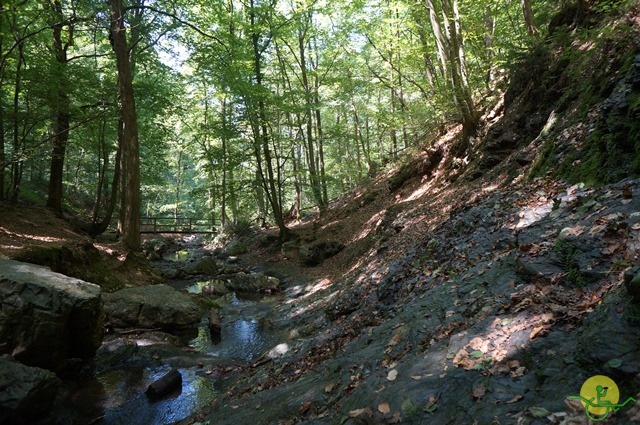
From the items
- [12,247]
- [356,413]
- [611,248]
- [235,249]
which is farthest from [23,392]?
[235,249]

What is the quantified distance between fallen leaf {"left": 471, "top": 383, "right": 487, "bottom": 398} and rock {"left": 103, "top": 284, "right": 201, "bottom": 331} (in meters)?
8.15

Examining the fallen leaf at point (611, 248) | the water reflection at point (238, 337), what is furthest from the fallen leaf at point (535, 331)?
the water reflection at point (238, 337)

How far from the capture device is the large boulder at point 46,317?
18.2 ft

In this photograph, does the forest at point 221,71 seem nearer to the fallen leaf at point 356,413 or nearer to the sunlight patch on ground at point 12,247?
the sunlight patch on ground at point 12,247

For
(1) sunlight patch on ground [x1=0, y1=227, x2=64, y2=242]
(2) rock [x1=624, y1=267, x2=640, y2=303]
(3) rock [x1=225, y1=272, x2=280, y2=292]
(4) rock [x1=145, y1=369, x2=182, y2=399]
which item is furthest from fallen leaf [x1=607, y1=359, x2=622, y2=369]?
(1) sunlight patch on ground [x1=0, y1=227, x2=64, y2=242]

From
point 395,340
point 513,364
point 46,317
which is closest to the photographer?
point 513,364

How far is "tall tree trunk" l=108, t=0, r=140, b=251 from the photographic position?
10875 mm

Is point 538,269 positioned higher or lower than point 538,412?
higher

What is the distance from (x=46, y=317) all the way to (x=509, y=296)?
6580 mm

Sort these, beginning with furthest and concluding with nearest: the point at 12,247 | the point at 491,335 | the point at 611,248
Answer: the point at 12,247
the point at 611,248
the point at 491,335

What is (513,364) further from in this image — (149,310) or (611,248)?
(149,310)

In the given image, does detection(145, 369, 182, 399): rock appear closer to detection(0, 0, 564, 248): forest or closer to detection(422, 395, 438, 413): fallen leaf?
detection(422, 395, 438, 413): fallen leaf

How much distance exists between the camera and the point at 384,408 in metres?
2.88

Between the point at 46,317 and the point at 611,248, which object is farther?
the point at 46,317
